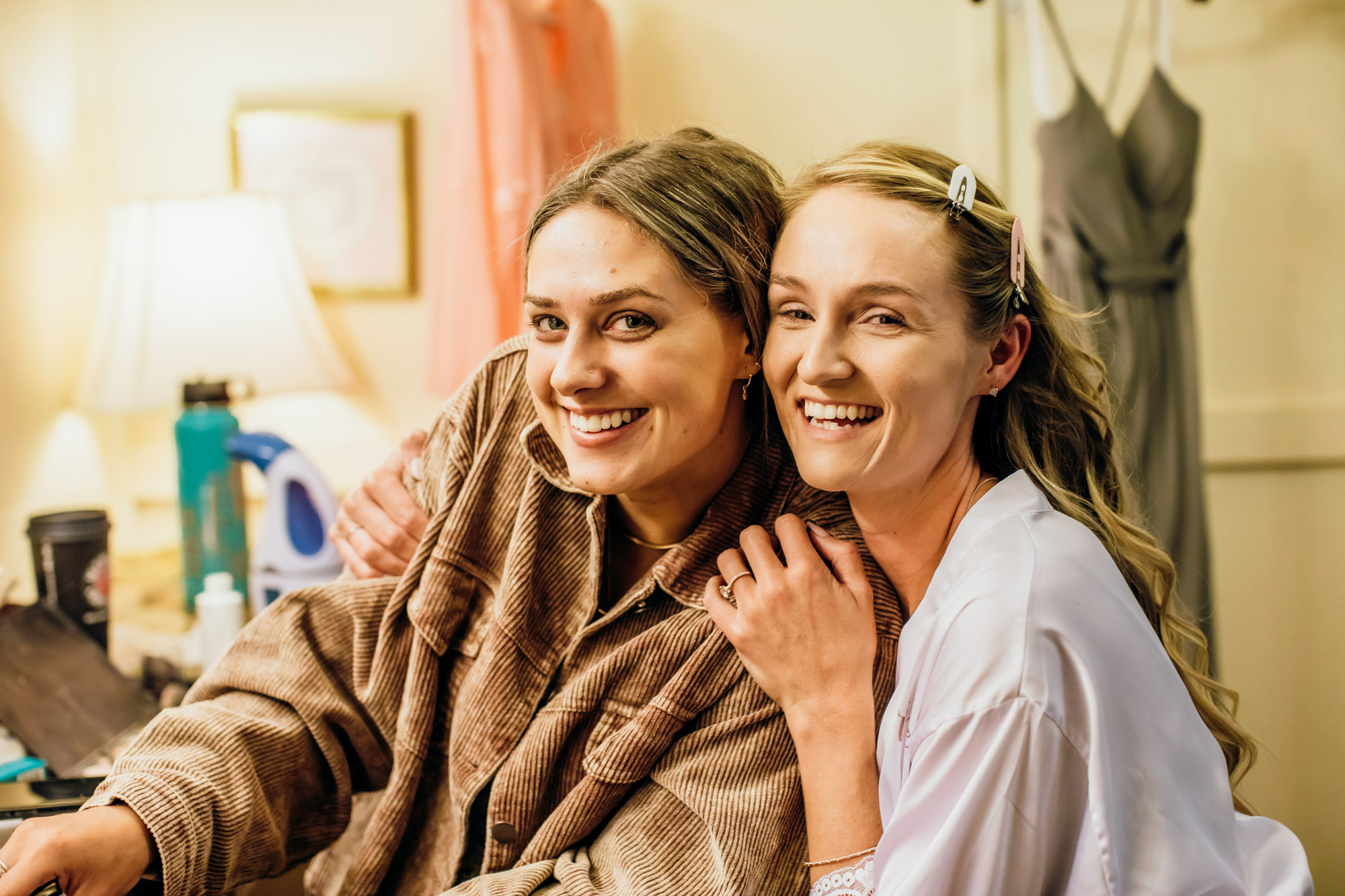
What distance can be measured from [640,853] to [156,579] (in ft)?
5.26

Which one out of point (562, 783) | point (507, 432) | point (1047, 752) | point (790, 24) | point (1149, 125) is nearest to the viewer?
point (1047, 752)

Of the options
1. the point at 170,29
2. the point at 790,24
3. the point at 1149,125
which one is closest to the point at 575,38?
the point at 790,24

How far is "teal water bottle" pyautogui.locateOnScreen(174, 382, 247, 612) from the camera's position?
194 cm

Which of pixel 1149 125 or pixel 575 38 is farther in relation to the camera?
pixel 575 38

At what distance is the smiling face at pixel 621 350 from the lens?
42.1 inches

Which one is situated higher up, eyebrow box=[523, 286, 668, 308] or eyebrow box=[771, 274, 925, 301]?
eyebrow box=[523, 286, 668, 308]

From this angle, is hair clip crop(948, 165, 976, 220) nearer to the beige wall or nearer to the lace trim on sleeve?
the lace trim on sleeve

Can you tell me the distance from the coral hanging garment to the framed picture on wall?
28 centimetres

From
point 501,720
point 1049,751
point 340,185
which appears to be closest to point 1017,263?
point 1049,751

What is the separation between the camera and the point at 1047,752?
881 mm

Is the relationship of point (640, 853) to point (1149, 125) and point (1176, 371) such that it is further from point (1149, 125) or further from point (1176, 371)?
point (1149, 125)

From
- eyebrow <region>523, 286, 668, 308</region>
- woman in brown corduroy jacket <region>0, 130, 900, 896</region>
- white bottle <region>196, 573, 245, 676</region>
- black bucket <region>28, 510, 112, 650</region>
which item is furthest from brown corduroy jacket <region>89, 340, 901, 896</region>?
black bucket <region>28, 510, 112, 650</region>

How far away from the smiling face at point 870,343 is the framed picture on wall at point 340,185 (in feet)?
5.83

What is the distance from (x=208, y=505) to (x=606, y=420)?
1174mm
